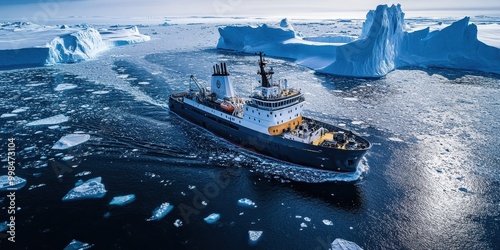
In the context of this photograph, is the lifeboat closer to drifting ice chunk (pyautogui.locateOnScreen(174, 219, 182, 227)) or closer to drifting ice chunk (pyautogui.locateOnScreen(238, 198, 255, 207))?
drifting ice chunk (pyautogui.locateOnScreen(238, 198, 255, 207))

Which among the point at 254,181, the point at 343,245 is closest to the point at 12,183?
the point at 254,181

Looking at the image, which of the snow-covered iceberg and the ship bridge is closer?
the ship bridge

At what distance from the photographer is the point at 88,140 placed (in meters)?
21.1

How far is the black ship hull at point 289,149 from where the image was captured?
16.6m

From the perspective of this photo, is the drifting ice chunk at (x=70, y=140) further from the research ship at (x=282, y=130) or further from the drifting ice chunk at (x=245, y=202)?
the drifting ice chunk at (x=245, y=202)

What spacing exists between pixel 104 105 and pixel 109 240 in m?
19.3

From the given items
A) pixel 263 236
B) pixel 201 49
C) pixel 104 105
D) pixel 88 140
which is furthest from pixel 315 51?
pixel 263 236

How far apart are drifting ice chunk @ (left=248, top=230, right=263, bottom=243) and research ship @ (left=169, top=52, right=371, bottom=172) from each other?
6114 mm

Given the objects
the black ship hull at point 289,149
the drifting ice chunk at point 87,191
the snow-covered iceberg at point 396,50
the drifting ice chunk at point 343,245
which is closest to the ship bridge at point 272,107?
the black ship hull at point 289,149

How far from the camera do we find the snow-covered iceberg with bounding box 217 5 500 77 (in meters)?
39.3

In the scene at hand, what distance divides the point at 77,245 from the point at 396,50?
47.0 meters

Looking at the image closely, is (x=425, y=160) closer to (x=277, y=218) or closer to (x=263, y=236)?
(x=277, y=218)

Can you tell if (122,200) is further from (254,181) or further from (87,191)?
(254,181)

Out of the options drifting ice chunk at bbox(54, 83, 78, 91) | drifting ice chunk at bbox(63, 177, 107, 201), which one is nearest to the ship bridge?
drifting ice chunk at bbox(63, 177, 107, 201)
